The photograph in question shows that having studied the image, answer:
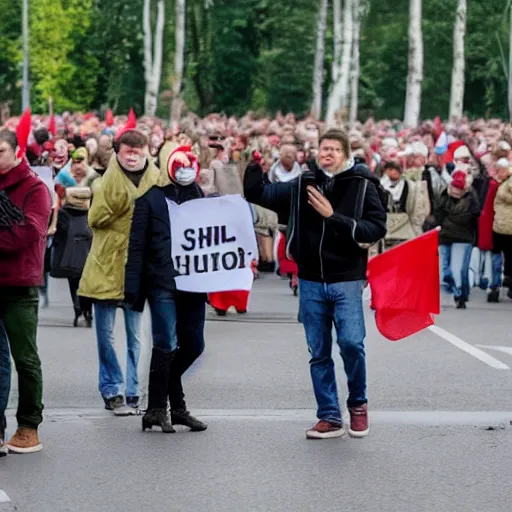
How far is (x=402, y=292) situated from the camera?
35.3 ft

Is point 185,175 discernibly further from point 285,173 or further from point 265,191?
point 285,173

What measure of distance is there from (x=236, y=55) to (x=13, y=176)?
69.9 meters

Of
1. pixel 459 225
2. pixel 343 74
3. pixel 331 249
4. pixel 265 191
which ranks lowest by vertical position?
pixel 343 74

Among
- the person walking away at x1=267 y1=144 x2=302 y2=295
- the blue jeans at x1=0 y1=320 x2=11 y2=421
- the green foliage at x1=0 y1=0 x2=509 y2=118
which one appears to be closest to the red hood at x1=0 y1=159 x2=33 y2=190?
the blue jeans at x1=0 y1=320 x2=11 y2=421

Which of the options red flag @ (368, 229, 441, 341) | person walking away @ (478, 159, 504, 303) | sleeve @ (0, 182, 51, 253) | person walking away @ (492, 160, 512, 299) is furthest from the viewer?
person walking away @ (478, 159, 504, 303)

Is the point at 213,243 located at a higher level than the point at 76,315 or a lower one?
higher

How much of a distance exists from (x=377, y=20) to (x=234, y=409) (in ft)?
243

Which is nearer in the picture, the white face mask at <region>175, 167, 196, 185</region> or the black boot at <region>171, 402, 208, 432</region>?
the white face mask at <region>175, 167, 196, 185</region>

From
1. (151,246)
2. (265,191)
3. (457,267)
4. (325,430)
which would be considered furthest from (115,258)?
(457,267)

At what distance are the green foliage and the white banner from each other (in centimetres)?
5877

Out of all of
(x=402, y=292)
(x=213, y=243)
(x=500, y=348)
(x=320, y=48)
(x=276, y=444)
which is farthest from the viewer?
(x=320, y=48)

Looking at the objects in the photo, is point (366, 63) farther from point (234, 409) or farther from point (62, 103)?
point (234, 409)

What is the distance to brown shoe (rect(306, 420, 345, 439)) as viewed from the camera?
9828mm

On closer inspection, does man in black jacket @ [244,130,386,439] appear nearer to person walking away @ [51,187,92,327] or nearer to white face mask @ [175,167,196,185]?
white face mask @ [175,167,196,185]
